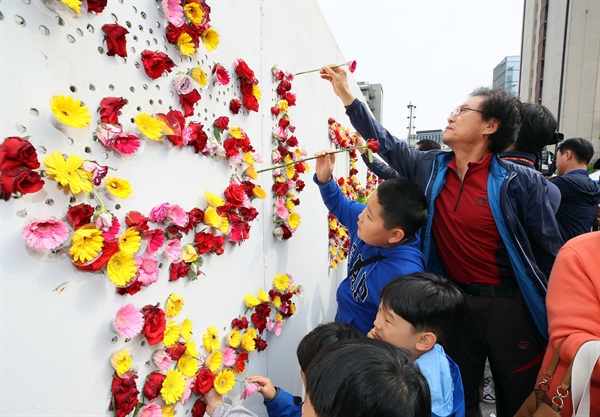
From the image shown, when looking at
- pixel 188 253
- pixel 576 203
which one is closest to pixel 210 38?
pixel 188 253

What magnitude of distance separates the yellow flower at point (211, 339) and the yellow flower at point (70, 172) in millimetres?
770

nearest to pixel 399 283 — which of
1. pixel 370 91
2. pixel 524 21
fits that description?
pixel 370 91

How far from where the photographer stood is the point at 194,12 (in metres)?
1.25

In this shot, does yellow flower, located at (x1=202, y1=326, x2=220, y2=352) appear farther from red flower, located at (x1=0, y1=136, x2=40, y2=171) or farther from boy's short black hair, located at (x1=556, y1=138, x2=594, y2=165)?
boy's short black hair, located at (x1=556, y1=138, x2=594, y2=165)

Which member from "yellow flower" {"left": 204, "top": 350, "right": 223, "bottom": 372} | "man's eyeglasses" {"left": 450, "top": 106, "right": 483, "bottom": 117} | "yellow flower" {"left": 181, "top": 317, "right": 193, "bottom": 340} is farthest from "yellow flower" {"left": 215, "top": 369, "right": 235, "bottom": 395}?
"man's eyeglasses" {"left": 450, "top": 106, "right": 483, "bottom": 117}

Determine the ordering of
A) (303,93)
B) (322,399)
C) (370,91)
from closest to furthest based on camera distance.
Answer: (322,399)
(303,93)
(370,91)

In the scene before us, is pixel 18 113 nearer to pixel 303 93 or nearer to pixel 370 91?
pixel 303 93

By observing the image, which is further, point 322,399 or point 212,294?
point 212,294

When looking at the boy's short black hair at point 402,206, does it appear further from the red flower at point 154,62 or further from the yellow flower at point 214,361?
the red flower at point 154,62

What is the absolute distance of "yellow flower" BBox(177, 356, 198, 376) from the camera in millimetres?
1251

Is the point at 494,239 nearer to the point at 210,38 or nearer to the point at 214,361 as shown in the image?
the point at 214,361

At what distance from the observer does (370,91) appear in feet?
26.8

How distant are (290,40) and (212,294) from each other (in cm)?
163

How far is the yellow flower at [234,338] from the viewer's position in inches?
61.1
